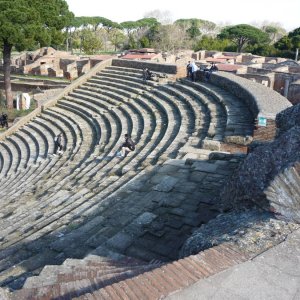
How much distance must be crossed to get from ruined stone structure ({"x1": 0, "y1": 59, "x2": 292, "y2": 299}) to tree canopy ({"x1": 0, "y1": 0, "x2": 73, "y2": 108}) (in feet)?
22.7

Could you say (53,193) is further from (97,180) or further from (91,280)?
(91,280)

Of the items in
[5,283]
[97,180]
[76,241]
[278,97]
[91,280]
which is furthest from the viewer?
[278,97]

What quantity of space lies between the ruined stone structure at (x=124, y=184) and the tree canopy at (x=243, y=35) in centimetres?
4758

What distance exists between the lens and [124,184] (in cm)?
873

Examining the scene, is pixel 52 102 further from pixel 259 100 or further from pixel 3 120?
pixel 259 100

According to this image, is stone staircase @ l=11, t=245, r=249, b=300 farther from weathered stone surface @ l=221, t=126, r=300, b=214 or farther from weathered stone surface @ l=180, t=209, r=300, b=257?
weathered stone surface @ l=221, t=126, r=300, b=214

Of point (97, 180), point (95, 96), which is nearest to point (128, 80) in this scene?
point (95, 96)

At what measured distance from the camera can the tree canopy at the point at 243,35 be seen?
63656 millimetres

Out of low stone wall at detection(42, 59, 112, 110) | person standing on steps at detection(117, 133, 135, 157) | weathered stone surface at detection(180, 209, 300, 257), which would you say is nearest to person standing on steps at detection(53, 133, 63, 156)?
person standing on steps at detection(117, 133, 135, 157)

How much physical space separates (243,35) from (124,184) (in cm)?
6051

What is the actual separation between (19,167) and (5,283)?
10.8 metres

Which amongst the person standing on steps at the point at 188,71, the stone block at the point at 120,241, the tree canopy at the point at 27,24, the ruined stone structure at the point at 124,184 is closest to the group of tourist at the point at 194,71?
the person standing on steps at the point at 188,71

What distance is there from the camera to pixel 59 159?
1425 centimetres

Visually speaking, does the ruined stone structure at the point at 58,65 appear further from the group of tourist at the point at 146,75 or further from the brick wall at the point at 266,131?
the brick wall at the point at 266,131
